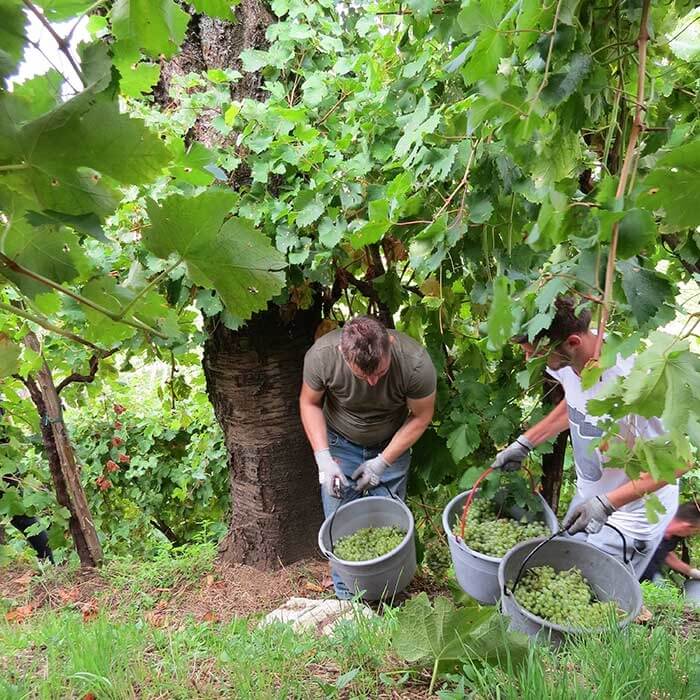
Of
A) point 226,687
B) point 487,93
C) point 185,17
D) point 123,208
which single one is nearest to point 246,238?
point 185,17

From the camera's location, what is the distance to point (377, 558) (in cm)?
261

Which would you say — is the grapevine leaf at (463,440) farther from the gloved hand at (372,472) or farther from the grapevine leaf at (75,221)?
the grapevine leaf at (75,221)

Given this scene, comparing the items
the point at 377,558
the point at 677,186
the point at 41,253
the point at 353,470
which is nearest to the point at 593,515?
the point at 377,558

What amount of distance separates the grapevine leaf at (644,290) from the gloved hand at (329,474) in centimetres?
227

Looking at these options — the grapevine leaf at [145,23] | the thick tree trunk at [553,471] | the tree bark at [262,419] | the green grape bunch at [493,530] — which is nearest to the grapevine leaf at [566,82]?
the grapevine leaf at [145,23]

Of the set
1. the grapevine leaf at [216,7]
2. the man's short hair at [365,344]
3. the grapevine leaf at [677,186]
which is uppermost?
the grapevine leaf at [216,7]

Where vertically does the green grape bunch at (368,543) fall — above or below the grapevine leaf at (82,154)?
below

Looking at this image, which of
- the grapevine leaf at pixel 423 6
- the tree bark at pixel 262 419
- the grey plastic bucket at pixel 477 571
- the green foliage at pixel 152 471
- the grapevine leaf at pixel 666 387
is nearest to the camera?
the grapevine leaf at pixel 666 387

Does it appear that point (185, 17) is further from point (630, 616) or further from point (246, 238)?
point (630, 616)

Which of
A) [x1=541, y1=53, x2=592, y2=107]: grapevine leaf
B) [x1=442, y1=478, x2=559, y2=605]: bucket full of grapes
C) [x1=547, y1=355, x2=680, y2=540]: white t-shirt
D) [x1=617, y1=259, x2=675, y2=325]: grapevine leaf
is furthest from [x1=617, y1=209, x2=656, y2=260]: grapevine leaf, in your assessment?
[x1=547, y1=355, x2=680, y2=540]: white t-shirt

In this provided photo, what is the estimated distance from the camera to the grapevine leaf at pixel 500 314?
0.88m

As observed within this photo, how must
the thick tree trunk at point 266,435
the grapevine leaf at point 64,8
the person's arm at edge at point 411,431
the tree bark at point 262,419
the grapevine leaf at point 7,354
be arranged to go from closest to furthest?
1. the grapevine leaf at point 64,8
2. the grapevine leaf at point 7,354
3. the person's arm at edge at point 411,431
4. the tree bark at point 262,419
5. the thick tree trunk at point 266,435

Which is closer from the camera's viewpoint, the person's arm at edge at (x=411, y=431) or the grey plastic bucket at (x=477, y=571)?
the grey plastic bucket at (x=477, y=571)

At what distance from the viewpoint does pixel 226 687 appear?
1.55 metres
